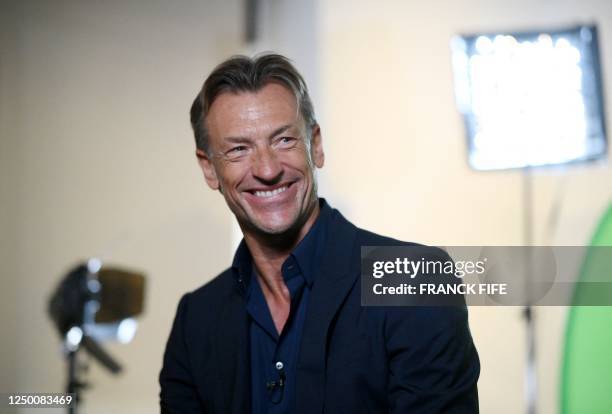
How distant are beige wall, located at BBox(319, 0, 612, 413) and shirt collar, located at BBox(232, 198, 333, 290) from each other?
548 mm

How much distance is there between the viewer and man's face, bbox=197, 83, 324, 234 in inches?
53.2

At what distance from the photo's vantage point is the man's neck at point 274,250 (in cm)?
139

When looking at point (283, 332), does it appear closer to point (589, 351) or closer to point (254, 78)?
point (254, 78)

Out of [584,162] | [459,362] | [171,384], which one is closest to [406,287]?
[459,362]

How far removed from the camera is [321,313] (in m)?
1.27

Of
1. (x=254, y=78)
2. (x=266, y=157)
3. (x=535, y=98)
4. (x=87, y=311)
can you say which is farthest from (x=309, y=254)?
(x=87, y=311)

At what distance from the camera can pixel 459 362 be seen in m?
1.21

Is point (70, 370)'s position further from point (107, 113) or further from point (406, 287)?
point (406, 287)

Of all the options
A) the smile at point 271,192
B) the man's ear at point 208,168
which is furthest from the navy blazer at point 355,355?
the man's ear at point 208,168

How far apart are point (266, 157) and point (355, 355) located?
38 cm

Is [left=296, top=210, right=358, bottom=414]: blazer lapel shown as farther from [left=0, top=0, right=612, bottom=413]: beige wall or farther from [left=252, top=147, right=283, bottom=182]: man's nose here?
[left=0, top=0, right=612, bottom=413]: beige wall

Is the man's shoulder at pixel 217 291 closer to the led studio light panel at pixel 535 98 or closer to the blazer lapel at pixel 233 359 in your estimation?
the blazer lapel at pixel 233 359

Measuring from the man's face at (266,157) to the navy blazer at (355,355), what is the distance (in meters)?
0.09

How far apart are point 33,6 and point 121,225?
695mm
